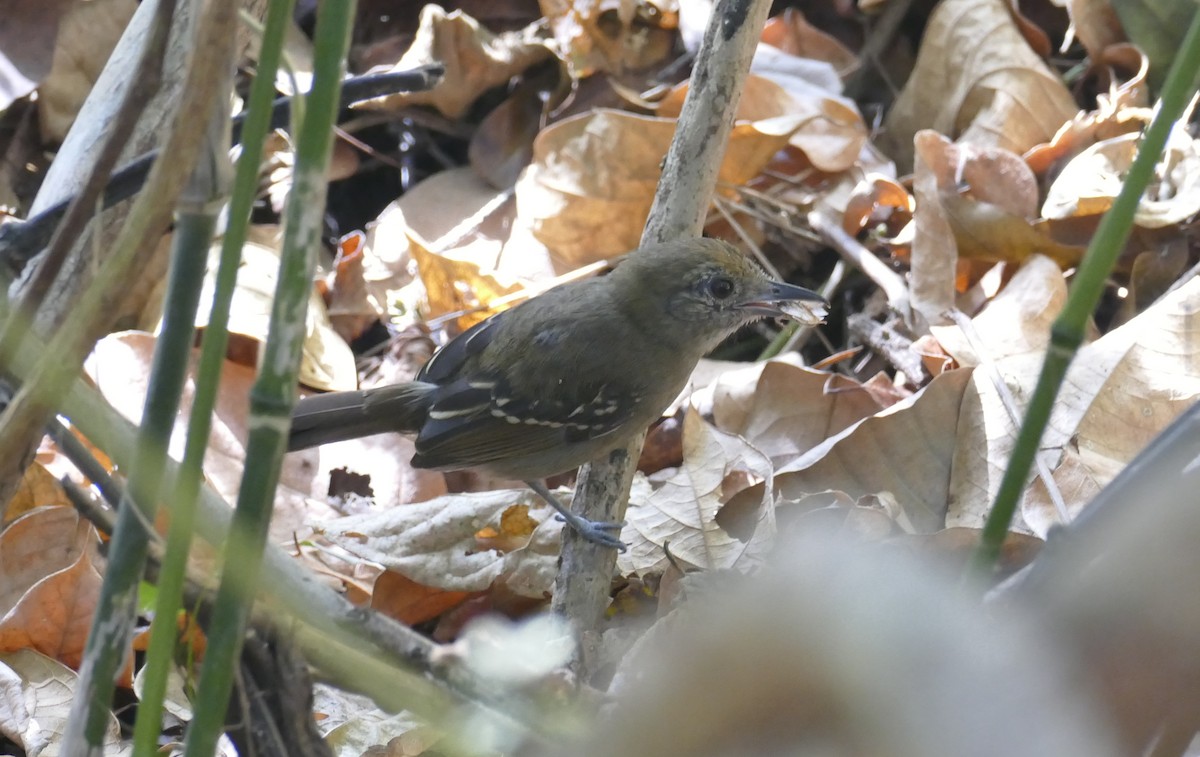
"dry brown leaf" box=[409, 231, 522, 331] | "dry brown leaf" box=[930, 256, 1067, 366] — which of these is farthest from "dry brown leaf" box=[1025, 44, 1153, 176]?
"dry brown leaf" box=[409, 231, 522, 331]

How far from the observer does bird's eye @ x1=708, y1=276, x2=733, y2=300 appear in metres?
3.27

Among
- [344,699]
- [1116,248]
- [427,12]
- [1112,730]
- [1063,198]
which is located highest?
[1116,248]

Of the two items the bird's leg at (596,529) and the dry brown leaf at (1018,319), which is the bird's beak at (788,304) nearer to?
the dry brown leaf at (1018,319)

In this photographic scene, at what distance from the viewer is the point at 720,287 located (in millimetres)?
3295

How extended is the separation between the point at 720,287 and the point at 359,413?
109 cm

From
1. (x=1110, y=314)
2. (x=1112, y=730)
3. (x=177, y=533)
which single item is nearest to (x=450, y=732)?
(x=177, y=533)

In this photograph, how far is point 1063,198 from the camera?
134 inches

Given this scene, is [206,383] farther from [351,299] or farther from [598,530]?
[351,299]

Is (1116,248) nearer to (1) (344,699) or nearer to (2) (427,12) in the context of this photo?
(1) (344,699)

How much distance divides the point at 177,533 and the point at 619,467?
1.90m

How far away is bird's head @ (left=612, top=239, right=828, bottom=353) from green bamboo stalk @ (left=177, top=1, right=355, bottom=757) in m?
2.19

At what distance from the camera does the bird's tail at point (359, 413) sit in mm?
3086

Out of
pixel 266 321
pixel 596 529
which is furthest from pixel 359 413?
pixel 596 529

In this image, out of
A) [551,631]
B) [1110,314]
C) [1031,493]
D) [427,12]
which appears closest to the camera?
[551,631]
